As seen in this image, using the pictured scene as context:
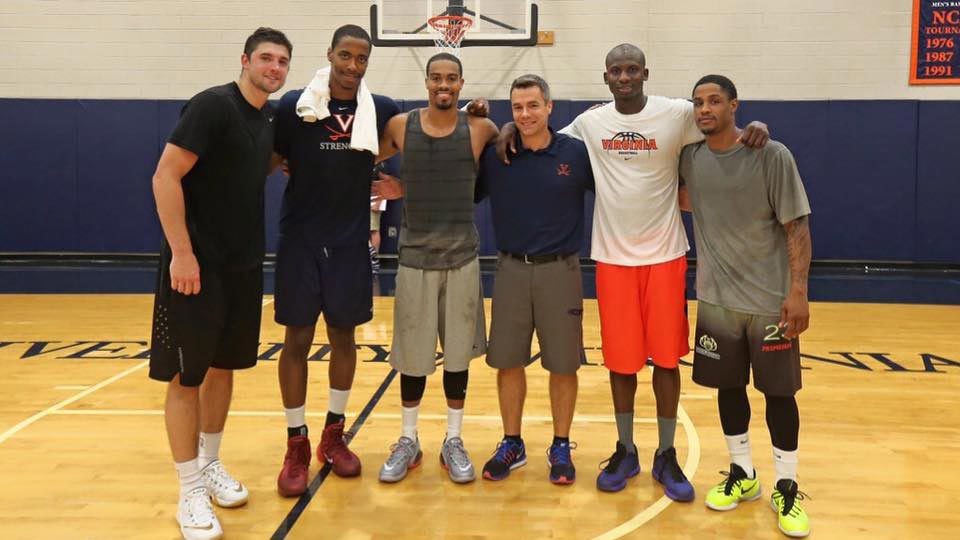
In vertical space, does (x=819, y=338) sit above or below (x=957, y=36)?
below

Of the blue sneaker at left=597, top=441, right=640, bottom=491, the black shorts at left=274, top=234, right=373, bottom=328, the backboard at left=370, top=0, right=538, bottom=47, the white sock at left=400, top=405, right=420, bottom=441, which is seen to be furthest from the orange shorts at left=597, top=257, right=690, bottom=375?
the backboard at left=370, top=0, right=538, bottom=47

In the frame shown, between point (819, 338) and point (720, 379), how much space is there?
3816 mm

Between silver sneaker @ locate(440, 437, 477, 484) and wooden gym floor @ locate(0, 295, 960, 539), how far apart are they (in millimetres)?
50

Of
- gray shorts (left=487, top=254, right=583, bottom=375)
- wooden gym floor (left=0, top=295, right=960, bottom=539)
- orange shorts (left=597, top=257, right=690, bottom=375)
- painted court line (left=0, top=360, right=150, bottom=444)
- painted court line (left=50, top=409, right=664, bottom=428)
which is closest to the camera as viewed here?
wooden gym floor (left=0, top=295, right=960, bottom=539)

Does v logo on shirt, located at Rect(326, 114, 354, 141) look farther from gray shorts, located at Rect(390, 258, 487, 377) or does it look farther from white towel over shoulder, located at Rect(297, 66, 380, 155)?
gray shorts, located at Rect(390, 258, 487, 377)

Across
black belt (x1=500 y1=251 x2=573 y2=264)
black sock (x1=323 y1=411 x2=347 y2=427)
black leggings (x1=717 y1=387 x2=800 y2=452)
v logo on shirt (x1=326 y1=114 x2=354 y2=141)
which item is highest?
v logo on shirt (x1=326 y1=114 x2=354 y2=141)

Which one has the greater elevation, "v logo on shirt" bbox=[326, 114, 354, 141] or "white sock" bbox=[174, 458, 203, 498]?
"v logo on shirt" bbox=[326, 114, 354, 141]

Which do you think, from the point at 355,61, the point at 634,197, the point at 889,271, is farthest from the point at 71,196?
the point at 889,271

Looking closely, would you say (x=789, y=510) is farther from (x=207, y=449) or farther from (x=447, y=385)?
(x=207, y=449)

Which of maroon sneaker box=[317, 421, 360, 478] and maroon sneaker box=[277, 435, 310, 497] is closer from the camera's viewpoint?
maroon sneaker box=[277, 435, 310, 497]

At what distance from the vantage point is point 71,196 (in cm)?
1114

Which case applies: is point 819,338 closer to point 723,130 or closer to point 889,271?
point 723,130

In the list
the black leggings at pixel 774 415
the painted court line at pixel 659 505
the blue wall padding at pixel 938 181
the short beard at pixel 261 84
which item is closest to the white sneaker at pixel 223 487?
the painted court line at pixel 659 505

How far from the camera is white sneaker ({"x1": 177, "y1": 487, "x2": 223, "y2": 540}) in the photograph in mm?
2895
